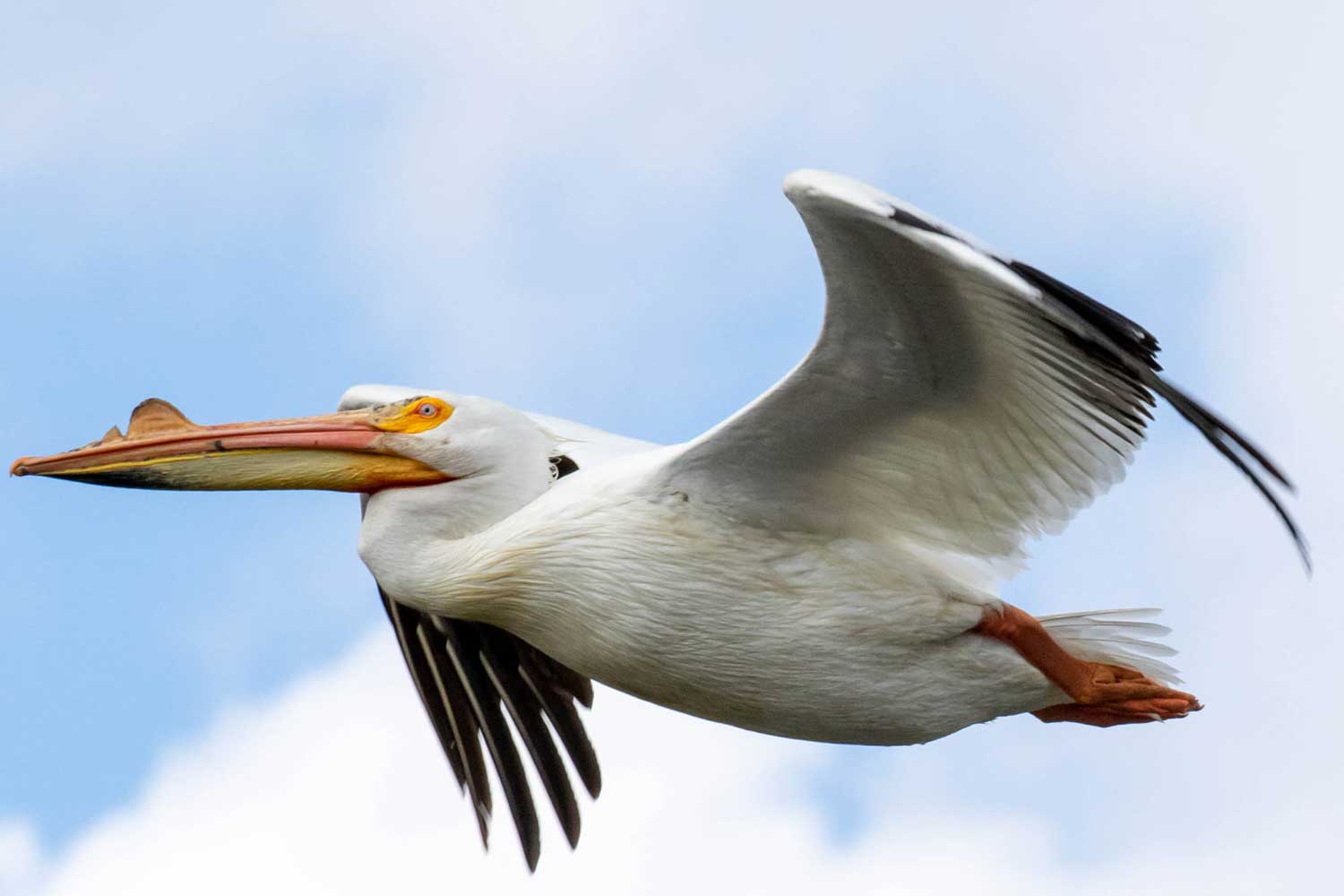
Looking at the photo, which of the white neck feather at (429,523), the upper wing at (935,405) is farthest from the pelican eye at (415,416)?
the upper wing at (935,405)

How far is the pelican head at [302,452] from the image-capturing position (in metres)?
8.16

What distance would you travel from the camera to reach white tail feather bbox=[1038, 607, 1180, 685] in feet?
27.5

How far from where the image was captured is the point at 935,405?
7395 millimetres

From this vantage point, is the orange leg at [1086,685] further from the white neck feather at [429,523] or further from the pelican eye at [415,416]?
the pelican eye at [415,416]

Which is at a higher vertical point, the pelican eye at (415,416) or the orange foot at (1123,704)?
the pelican eye at (415,416)

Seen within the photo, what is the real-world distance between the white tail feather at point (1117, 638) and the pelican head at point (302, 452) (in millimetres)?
2281

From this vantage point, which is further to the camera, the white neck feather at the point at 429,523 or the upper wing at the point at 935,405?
the white neck feather at the point at 429,523

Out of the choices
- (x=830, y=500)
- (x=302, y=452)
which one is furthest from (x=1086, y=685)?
(x=302, y=452)

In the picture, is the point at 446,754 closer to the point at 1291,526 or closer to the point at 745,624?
the point at 745,624

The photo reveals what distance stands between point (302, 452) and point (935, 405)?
8.47 ft

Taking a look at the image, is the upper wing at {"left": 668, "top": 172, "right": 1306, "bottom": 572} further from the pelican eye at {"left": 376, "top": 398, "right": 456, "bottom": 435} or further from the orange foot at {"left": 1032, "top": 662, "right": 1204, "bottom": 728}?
the pelican eye at {"left": 376, "top": 398, "right": 456, "bottom": 435}

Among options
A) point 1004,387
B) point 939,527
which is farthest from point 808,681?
point 1004,387

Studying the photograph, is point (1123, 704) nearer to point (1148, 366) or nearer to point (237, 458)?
point (1148, 366)

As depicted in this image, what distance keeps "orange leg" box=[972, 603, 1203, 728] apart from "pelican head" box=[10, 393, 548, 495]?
2.02 meters
